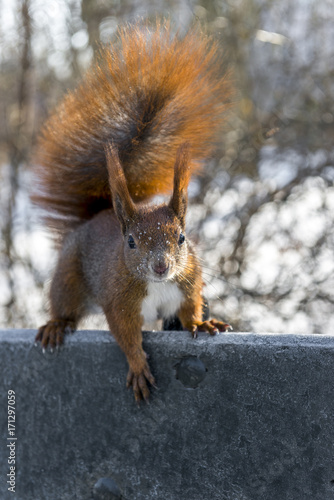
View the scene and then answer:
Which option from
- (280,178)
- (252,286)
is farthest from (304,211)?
(252,286)

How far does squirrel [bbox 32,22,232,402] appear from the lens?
51.2 inches

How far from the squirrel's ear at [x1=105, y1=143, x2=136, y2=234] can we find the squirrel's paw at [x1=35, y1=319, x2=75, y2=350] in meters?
0.32

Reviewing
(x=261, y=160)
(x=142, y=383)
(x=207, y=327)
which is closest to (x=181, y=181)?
(x=207, y=327)

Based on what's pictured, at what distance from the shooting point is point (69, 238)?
1.75 metres

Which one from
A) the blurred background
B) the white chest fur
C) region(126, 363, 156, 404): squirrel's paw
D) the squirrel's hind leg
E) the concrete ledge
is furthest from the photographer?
the blurred background

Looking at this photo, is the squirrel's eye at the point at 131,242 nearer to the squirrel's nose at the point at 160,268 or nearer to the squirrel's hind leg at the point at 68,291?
the squirrel's nose at the point at 160,268

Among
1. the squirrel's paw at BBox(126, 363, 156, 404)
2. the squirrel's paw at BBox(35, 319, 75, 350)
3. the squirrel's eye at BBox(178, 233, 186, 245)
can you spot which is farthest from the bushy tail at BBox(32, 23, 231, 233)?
the squirrel's paw at BBox(126, 363, 156, 404)

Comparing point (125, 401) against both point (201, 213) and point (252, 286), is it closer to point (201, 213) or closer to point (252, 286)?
point (252, 286)

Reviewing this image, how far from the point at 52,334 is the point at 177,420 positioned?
402 millimetres

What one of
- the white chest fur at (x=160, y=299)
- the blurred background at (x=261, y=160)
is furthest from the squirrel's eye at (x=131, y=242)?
the blurred background at (x=261, y=160)

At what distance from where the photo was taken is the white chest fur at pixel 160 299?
1.36m

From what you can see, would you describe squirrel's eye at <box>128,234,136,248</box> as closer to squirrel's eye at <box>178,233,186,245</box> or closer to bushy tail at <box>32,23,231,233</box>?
squirrel's eye at <box>178,233,186,245</box>

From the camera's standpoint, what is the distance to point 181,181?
131cm

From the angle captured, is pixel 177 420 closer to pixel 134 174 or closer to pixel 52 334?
pixel 52 334
